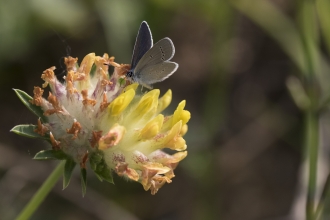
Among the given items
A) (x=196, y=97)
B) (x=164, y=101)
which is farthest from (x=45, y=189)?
(x=196, y=97)

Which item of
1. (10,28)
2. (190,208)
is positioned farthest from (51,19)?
(190,208)

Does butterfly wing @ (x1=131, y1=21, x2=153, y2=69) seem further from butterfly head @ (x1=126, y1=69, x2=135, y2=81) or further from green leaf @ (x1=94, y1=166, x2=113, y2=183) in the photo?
green leaf @ (x1=94, y1=166, x2=113, y2=183)

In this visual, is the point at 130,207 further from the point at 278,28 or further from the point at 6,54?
the point at 278,28

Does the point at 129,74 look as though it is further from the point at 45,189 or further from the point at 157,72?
the point at 45,189

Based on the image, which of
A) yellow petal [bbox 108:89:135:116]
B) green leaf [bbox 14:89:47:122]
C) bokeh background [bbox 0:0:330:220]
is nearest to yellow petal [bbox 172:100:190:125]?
yellow petal [bbox 108:89:135:116]

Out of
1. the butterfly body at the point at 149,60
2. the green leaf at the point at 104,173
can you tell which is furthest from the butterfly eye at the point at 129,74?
the green leaf at the point at 104,173

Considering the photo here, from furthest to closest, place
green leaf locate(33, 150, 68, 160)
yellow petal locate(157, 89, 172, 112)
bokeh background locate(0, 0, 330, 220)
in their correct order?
bokeh background locate(0, 0, 330, 220)
yellow petal locate(157, 89, 172, 112)
green leaf locate(33, 150, 68, 160)
